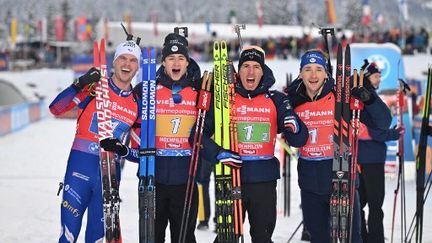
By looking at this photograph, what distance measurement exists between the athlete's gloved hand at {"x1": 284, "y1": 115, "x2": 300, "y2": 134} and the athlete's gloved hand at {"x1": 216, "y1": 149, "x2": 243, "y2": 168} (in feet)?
1.39

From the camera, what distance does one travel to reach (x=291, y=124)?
4.31 m

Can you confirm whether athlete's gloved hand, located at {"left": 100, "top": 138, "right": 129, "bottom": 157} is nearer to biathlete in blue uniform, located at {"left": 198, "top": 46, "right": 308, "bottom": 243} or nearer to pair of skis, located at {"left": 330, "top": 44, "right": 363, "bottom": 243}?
biathlete in blue uniform, located at {"left": 198, "top": 46, "right": 308, "bottom": 243}

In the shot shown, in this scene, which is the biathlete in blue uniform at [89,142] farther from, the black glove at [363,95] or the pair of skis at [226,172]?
the black glove at [363,95]

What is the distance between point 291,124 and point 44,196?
6164mm

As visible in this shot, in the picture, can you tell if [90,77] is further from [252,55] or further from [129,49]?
[252,55]

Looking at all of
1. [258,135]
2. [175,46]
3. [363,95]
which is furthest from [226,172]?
[363,95]

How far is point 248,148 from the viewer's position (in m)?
4.45

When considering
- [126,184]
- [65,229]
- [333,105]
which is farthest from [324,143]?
[126,184]

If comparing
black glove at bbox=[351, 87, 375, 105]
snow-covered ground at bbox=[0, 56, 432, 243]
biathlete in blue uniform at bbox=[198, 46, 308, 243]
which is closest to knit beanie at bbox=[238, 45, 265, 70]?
biathlete in blue uniform at bbox=[198, 46, 308, 243]

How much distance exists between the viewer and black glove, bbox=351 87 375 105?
433 cm

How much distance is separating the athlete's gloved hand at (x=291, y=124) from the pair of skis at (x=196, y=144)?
0.58 metres

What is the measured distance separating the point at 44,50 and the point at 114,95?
42.8 meters

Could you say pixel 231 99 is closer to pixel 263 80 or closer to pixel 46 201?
pixel 263 80

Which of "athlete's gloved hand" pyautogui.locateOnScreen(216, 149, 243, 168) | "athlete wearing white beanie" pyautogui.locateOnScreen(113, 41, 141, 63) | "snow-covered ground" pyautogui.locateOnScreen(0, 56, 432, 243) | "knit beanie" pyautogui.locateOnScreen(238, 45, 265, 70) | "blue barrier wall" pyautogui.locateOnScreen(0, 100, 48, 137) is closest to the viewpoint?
"athlete's gloved hand" pyautogui.locateOnScreen(216, 149, 243, 168)
